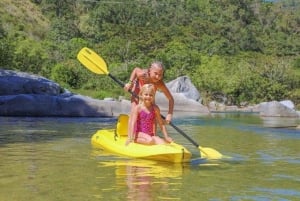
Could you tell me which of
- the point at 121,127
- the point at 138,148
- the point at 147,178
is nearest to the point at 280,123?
the point at 121,127

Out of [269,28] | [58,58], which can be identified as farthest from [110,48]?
[269,28]

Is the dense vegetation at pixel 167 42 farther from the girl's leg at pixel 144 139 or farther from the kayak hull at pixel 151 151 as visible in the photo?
the girl's leg at pixel 144 139

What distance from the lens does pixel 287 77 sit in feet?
121

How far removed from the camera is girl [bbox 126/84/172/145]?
22.5ft

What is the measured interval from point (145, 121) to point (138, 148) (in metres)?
0.37

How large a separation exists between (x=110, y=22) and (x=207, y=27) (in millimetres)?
10551

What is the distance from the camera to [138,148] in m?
6.81

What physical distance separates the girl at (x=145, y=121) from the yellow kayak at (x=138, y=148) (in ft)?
0.37

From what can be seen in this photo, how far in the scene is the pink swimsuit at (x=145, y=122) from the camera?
6945 mm

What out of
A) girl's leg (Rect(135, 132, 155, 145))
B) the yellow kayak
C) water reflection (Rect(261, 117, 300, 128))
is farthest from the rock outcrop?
girl's leg (Rect(135, 132, 155, 145))

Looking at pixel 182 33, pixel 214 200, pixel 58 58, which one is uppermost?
pixel 182 33

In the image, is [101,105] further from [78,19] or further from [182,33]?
[78,19]

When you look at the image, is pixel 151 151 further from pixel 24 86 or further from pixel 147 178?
pixel 24 86

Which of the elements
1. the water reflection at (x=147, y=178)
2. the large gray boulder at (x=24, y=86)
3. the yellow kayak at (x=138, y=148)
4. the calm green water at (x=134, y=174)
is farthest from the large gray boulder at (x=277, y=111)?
the water reflection at (x=147, y=178)
